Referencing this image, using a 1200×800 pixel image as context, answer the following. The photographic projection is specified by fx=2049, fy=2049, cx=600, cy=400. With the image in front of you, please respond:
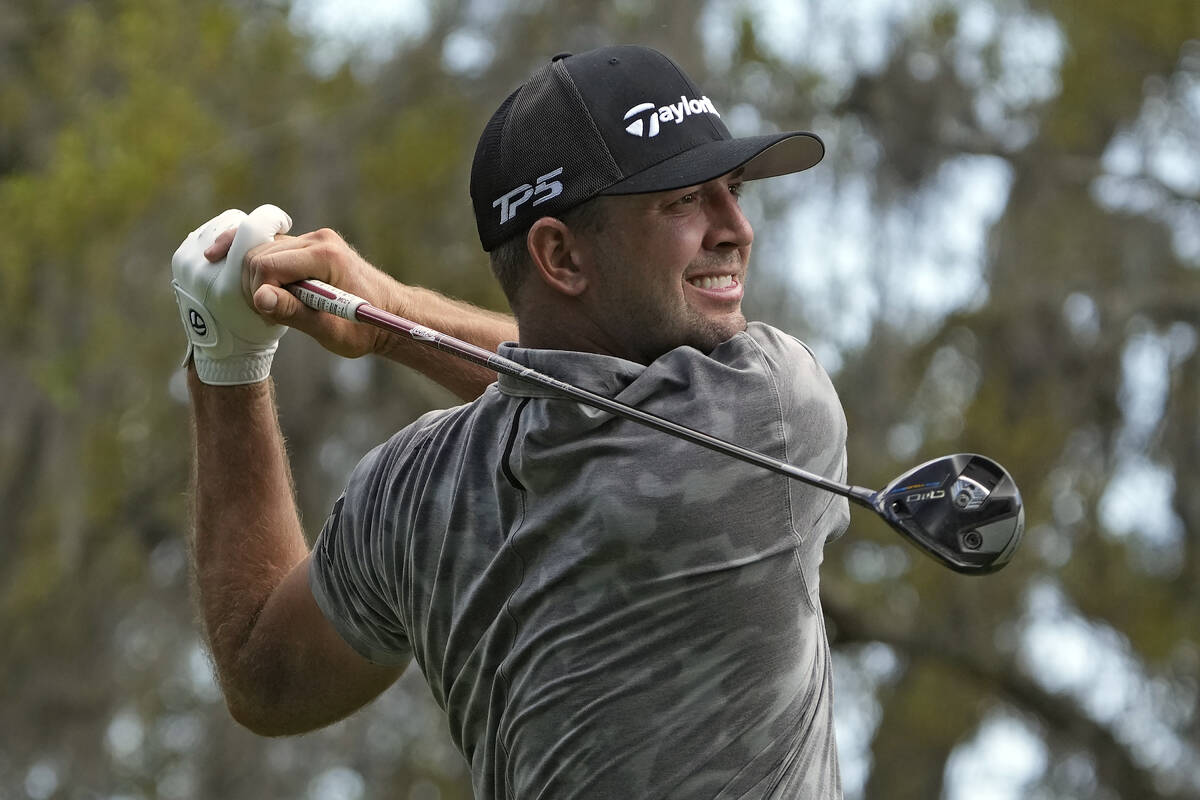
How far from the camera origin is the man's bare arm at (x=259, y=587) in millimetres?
3436

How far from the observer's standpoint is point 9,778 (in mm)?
13203

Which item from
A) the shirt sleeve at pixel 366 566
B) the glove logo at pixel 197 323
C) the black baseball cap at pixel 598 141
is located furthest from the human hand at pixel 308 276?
the black baseball cap at pixel 598 141

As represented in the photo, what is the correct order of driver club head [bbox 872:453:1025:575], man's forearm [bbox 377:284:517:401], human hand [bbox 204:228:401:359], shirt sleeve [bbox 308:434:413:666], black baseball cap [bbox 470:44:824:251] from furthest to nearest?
man's forearm [bbox 377:284:517:401], human hand [bbox 204:228:401:359], shirt sleeve [bbox 308:434:413:666], black baseball cap [bbox 470:44:824:251], driver club head [bbox 872:453:1025:575]

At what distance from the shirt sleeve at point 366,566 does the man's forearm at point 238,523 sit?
0.53 feet

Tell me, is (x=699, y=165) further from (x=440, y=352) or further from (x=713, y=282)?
(x=440, y=352)

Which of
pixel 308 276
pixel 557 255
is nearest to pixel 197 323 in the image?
pixel 308 276

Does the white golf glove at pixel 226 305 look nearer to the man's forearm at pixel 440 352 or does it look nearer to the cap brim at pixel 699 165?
the man's forearm at pixel 440 352

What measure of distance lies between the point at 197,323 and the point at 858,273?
701cm

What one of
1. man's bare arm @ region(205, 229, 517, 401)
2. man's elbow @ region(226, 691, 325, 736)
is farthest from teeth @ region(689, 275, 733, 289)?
man's elbow @ region(226, 691, 325, 736)

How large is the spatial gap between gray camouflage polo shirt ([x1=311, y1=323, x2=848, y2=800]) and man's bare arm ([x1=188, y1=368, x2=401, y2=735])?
1.39ft

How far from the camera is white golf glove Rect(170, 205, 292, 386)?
3.50 meters

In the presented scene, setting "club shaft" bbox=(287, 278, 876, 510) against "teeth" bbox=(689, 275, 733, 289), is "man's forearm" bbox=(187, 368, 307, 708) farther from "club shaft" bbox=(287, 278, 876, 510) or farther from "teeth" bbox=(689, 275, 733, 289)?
"teeth" bbox=(689, 275, 733, 289)

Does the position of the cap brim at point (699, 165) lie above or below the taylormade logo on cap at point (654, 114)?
below

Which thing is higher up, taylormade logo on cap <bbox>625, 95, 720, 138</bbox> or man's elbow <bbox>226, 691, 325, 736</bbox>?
taylormade logo on cap <bbox>625, 95, 720, 138</bbox>
